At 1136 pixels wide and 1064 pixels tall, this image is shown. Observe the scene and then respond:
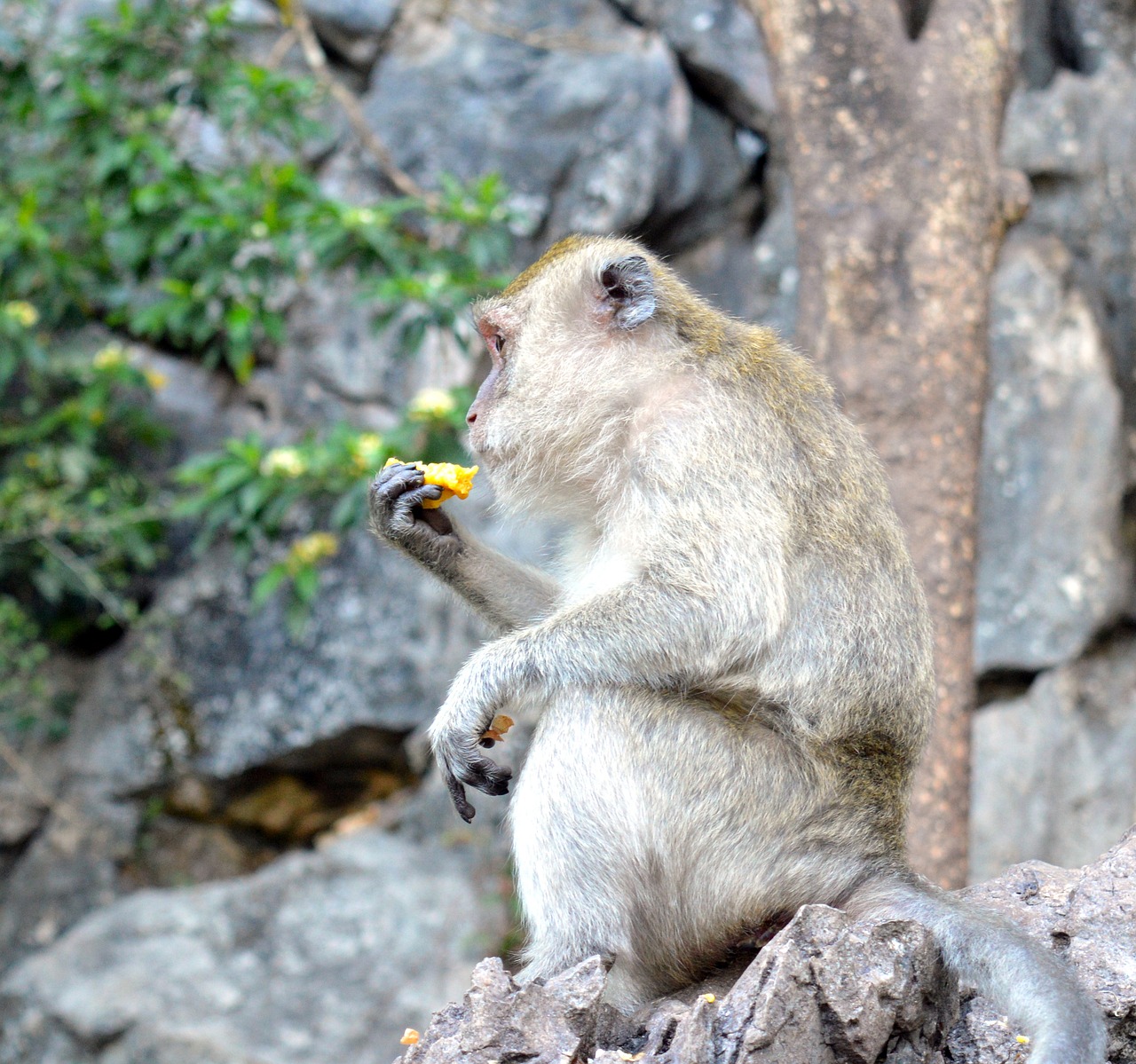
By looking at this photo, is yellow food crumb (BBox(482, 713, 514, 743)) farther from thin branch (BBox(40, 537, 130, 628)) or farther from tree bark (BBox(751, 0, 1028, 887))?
thin branch (BBox(40, 537, 130, 628))

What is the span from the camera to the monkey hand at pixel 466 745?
293cm

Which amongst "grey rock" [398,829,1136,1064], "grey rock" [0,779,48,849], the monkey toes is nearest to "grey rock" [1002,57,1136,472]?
"grey rock" [398,829,1136,1064]

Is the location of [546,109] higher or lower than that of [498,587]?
lower

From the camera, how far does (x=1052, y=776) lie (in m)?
6.73

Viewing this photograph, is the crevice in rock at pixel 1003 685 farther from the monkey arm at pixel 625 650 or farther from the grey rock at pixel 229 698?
the monkey arm at pixel 625 650

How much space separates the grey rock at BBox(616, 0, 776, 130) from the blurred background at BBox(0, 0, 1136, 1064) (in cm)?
3

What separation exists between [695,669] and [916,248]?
2.38m

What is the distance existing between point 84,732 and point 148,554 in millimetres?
1512

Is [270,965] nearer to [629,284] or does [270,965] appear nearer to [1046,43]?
[629,284]

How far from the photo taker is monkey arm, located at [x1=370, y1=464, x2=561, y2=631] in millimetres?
3385

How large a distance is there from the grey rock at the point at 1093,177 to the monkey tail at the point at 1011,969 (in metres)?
4.89

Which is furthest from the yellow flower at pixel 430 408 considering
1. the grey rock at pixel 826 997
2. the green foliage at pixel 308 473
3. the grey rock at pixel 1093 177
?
the grey rock at pixel 1093 177

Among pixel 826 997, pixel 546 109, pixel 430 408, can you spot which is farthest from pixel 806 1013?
pixel 546 109

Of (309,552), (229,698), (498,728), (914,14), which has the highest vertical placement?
(914,14)
